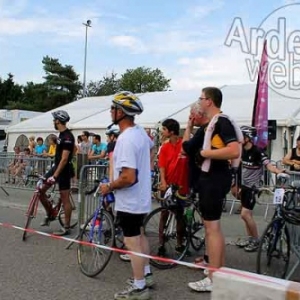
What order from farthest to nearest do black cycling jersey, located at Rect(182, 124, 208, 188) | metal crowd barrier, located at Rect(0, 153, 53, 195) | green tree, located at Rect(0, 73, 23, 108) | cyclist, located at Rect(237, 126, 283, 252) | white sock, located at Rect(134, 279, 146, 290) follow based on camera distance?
green tree, located at Rect(0, 73, 23, 108), metal crowd barrier, located at Rect(0, 153, 53, 195), cyclist, located at Rect(237, 126, 283, 252), black cycling jersey, located at Rect(182, 124, 208, 188), white sock, located at Rect(134, 279, 146, 290)

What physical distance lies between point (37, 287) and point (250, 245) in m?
3.10

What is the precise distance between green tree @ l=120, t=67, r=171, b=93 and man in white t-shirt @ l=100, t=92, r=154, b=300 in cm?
5915

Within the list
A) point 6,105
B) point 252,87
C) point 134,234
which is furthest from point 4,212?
point 6,105

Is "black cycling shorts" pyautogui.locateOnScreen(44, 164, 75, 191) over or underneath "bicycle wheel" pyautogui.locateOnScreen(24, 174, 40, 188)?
over

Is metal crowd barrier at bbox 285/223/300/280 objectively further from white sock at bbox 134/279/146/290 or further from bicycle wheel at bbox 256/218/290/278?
white sock at bbox 134/279/146/290

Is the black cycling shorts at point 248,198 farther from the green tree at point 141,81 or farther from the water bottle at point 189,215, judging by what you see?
the green tree at point 141,81

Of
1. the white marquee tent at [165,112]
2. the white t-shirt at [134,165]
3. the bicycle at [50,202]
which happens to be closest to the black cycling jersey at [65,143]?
the bicycle at [50,202]

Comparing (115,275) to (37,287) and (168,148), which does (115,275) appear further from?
(168,148)

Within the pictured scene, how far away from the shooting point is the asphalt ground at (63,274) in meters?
4.97

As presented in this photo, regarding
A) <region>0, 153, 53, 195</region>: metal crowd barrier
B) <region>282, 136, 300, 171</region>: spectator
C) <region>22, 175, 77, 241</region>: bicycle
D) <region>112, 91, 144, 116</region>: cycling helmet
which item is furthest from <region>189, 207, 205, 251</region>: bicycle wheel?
<region>0, 153, 53, 195</region>: metal crowd barrier

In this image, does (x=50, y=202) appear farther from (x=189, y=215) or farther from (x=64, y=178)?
(x=189, y=215)

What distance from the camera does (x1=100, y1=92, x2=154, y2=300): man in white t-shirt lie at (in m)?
4.61

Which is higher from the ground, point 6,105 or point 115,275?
point 6,105

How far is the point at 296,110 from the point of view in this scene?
15969 mm
